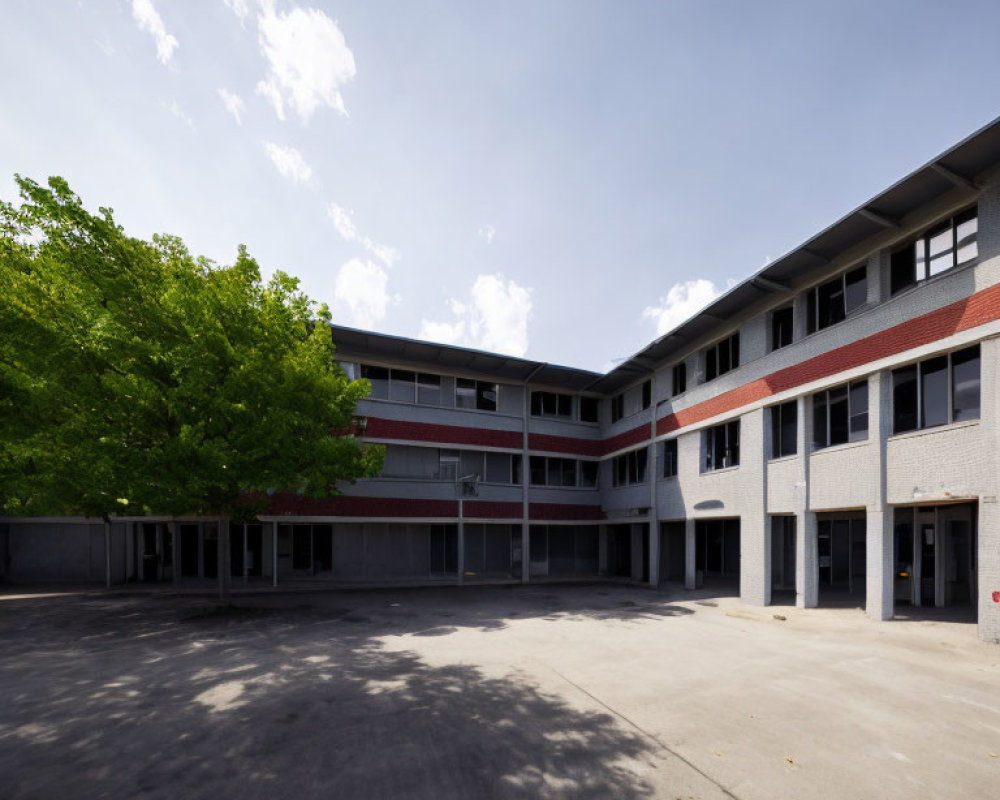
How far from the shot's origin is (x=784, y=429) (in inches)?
665

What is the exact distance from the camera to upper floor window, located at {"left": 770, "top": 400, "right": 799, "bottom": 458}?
1652 cm

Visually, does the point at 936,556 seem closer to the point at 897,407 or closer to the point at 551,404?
the point at 897,407

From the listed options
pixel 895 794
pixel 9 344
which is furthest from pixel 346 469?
pixel 895 794

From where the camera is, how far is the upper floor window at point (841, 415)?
47.0ft

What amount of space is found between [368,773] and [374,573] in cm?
1927

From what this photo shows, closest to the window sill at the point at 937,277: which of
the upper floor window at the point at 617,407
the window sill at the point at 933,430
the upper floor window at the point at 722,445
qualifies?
the window sill at the point at 933,430

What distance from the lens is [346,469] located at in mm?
15859

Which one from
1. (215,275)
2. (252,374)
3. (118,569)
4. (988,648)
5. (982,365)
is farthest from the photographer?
(118,569)

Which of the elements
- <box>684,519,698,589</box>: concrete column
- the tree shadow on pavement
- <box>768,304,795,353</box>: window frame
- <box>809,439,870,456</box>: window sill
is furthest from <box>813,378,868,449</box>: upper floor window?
the tree shadow on pavement

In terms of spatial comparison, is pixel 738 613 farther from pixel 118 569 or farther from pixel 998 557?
pixel 118 569

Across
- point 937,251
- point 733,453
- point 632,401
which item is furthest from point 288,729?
point 632,401

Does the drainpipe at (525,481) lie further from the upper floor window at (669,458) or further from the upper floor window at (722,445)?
the upper floor window at (722,445)

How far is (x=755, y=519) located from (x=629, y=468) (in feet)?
29.1

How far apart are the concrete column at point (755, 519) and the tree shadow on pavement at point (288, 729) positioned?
37.8 feet
